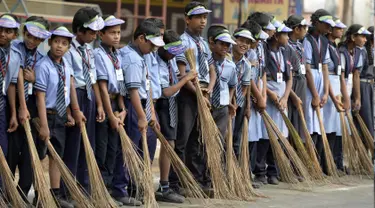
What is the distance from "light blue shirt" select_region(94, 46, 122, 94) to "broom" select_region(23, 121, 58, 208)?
811 millimetres

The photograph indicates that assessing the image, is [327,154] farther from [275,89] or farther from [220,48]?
[220,48]

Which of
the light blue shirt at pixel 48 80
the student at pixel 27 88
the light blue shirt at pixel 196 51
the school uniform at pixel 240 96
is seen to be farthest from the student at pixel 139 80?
the school uniform at pixel 240 96

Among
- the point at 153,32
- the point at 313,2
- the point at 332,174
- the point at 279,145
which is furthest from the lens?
the point at 313,2

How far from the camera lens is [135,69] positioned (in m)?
8.00

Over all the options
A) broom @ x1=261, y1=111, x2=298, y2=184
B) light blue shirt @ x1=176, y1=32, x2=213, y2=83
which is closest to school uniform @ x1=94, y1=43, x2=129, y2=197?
light blue shirt @ x1=176, y1=32, x2=213, y2=83

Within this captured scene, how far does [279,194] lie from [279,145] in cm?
54

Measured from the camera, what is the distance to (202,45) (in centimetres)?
876

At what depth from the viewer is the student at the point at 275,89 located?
32.4 ft

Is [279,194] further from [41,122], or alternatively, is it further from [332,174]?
[41,122]

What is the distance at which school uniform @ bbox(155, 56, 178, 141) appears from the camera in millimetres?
8422

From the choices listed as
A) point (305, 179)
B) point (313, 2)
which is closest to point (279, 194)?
point (305, 179)

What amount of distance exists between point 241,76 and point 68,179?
2.34 meters

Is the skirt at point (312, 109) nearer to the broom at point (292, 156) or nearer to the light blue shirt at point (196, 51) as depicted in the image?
the broom at point (292, 156)

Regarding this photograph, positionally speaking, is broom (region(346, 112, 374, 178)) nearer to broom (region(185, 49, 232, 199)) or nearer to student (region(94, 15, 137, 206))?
broom (region(185, 49, 232, 199))
